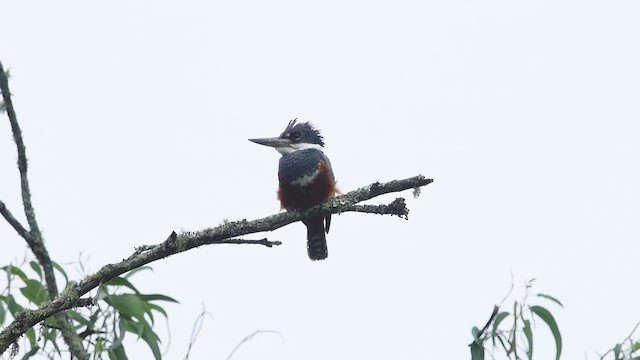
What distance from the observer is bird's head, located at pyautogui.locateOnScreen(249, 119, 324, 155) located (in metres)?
6.52

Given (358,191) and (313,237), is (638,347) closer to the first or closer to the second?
(358,191)

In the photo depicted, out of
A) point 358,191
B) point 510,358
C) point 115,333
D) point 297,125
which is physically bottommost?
point 510,358

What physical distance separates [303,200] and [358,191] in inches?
83.5

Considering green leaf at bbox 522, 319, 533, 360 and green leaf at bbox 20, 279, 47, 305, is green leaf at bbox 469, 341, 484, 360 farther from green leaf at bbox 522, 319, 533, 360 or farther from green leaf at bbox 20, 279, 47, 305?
green leaf at bbox 20, 279, 47, 305

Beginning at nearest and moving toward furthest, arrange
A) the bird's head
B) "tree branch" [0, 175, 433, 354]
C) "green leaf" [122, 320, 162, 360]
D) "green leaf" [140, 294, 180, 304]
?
1. "tree branch" [0, 175, 433, 354]
2. "green leaf" [122, 320, 162, 360]
3. "green leaf" [140, 294, 180, 304]
4. the bird's head

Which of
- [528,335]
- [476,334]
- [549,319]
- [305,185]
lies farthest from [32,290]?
[305,185]

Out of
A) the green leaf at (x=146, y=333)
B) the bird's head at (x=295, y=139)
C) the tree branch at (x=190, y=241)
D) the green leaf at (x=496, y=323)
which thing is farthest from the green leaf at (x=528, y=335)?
the bird's head at (x=295, y=139)

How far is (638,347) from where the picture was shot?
3041 mm

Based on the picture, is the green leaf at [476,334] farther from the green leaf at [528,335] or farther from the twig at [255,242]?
the twig at [255,242]

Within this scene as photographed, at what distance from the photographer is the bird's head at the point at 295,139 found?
257 inches

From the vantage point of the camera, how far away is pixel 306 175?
5.70 m

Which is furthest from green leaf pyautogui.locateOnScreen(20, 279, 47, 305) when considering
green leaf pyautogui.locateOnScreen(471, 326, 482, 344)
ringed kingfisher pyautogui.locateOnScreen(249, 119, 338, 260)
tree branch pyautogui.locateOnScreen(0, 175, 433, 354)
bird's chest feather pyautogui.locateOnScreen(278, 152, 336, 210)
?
bird's chest feather pyautogui.locateOnScreen(278, 152, 336, 210)

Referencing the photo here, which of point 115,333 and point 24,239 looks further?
point 115,333

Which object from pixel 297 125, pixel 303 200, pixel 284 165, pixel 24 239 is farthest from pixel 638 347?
pixel 297 125
